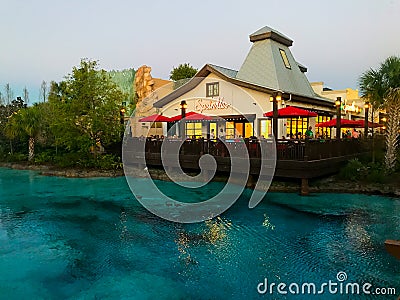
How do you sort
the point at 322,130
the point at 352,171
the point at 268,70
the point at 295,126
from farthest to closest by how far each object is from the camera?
the point at 322,130 < the point at 268,70 < the point at 295,126 < the point at 352,171

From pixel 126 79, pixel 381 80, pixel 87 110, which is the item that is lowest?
pixel 87 110

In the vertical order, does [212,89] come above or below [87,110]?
above

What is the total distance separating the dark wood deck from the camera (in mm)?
11266

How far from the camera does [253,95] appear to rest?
17.4 m

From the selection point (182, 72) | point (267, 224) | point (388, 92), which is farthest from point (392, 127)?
point (182, 72)

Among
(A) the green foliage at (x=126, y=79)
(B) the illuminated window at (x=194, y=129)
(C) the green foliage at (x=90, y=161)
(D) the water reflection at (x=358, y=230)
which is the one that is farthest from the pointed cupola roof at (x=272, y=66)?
(A) the green foliage at (x=126, y=79)

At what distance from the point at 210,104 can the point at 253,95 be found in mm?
3080

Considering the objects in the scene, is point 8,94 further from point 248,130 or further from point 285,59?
point 285,59

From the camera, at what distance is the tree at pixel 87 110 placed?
60.3ft

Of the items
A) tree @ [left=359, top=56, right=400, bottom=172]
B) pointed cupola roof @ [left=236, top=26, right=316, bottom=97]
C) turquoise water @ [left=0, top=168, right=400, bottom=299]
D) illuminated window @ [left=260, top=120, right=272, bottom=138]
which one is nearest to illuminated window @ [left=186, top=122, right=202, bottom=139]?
pointed cupola roof @ [left=236, top=26, right=316, bottom=97]

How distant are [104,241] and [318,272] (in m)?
4.93

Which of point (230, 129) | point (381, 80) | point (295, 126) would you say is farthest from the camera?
point (230, 129)

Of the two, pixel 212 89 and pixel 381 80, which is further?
pixel 212 89

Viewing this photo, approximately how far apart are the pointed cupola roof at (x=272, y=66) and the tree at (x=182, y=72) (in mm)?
12361
